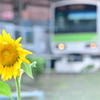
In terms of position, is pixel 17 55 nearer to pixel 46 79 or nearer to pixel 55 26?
pixel 46 79

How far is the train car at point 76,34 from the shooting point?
8.55 meters

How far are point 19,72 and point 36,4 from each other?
42.7ft

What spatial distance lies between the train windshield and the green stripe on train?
0.09 metres

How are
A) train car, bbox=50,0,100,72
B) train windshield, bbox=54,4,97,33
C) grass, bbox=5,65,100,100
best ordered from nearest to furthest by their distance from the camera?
grass, bbox=5,65,100,100 < train car, bbox=50,0,100,72 < train windshield, bbox=54,4,97,33

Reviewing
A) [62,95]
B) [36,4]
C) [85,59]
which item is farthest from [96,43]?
[36,4]

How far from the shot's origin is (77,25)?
9.04 m

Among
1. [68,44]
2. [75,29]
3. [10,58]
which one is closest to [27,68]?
[10,58]

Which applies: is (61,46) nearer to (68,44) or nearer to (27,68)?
(68,44)

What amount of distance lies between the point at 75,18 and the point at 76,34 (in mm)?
475

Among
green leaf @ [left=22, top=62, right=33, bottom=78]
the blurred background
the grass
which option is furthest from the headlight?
green leaf @ [left=22, top=62, right=33, bottom=78]

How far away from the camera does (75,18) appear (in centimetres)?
910

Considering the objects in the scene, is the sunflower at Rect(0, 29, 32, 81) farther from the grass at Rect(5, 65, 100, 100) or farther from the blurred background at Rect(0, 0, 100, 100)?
the blurred background at Rect(0, 0, 100, 100)

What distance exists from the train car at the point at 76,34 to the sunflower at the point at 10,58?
770cm

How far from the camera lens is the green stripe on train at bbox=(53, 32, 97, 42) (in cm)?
874
